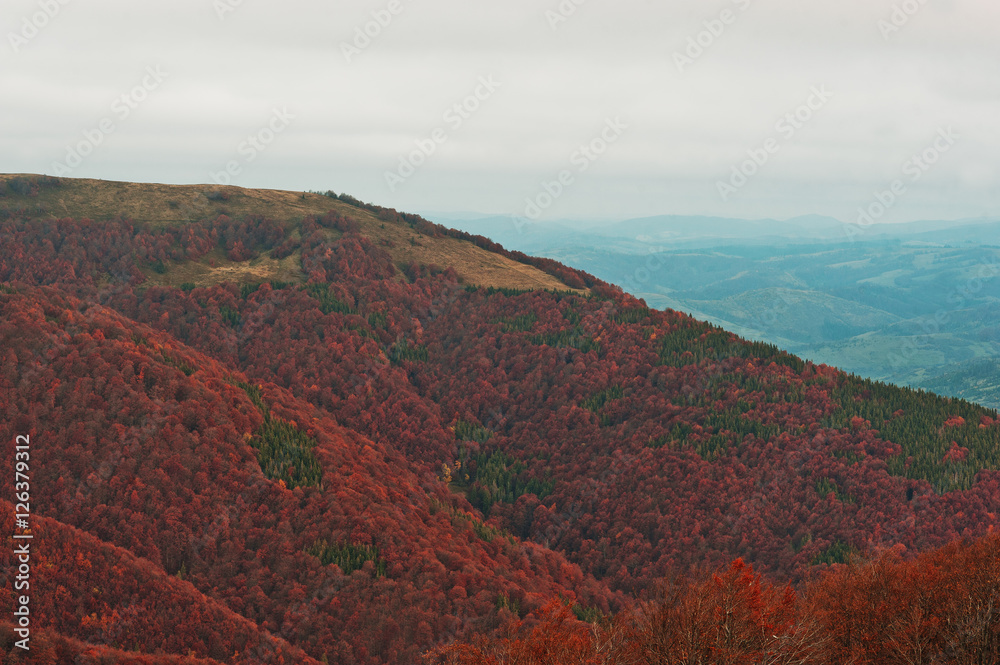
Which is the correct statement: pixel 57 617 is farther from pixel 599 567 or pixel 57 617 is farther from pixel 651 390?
pixel 651 390

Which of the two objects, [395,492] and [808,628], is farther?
[395,492]

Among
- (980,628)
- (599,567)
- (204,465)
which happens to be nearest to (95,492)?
(204,465)

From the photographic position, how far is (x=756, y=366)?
651ft

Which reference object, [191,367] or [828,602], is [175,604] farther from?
[828,602]

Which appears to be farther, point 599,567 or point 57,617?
point 599,567

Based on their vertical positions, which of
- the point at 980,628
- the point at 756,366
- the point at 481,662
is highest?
the point at 756,366

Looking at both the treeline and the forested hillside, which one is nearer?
the treeline

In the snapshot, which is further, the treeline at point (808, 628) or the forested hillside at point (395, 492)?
the forested hillside at point (395, 492)

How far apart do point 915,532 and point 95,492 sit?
16583 cm

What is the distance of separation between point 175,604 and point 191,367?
199 feet

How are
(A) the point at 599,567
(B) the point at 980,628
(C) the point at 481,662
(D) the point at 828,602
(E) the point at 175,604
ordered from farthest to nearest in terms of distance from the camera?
(A) the point at 599,567, (E) the point at 175,604, (D) the point at 828,602, (C) the point at 481,662, (B) the point at 980,628

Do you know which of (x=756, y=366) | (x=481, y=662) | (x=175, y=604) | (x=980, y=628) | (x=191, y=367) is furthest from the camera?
(x=756, y=366)

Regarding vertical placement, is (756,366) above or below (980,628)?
above

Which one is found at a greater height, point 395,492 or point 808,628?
point 808,628
